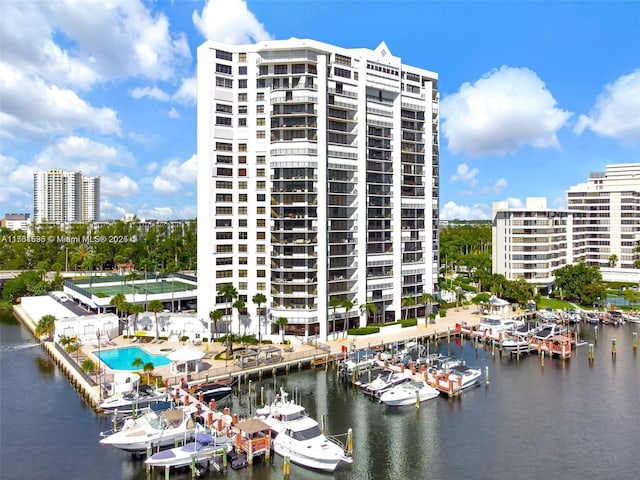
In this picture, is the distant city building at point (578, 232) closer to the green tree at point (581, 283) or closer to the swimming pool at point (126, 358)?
the green tree at point (581, 283)

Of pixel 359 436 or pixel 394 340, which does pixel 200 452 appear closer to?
pixel 359 436

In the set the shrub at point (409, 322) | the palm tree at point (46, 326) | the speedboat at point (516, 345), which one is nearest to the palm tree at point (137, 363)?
the palm tree at point (46, 326)

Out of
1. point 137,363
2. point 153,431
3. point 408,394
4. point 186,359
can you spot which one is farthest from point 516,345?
point 153,431

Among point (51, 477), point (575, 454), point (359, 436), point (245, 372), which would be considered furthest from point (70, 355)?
point (575, 454)

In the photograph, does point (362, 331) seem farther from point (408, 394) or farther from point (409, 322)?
point (408, 394)

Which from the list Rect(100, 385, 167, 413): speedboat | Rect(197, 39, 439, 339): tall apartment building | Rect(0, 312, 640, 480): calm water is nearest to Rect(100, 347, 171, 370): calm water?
Rect(0, 312, 640, 480): calm water

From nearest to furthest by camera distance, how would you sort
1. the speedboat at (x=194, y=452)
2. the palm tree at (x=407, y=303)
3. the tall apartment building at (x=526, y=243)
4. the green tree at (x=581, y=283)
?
the speedboat at (x=194, y=452)
the palm tree at (x=407, y=303)
the green tree at (x=581, y=283)
the tall apartment building at (x=526, y=243)

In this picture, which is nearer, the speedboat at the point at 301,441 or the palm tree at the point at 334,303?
the speedboat at the point at 301,441
